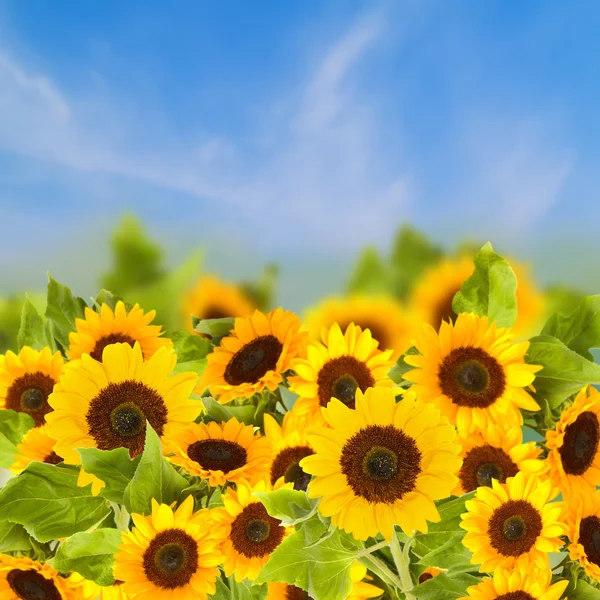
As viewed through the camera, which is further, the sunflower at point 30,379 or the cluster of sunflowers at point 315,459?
the sunflower at point 30,379

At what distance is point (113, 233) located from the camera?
579 mm

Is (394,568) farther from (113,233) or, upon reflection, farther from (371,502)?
(113,233)

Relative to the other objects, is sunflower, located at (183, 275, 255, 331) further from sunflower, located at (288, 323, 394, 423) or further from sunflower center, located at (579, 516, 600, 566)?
sunflower center, located at (579, 516, 600, 566)

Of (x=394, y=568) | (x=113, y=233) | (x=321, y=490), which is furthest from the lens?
(x=113, y=233)

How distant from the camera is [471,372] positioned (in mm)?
409

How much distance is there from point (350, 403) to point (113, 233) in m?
0.25

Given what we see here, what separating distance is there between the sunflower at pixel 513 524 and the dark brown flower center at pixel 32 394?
0.27m

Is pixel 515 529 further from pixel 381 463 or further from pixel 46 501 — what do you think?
pixel 46 501

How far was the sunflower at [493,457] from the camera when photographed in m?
0.42

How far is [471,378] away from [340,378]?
0.24 feet

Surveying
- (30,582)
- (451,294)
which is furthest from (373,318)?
(30,582)

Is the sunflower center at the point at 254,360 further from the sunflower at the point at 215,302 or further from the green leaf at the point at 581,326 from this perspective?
the green leaf at the point at 581,326

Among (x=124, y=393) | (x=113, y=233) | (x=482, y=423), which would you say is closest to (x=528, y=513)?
(x=482, y=423)

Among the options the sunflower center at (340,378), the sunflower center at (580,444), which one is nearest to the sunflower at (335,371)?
the sunflower center at (340,378)
